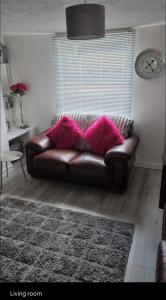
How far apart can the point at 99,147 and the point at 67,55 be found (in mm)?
1681

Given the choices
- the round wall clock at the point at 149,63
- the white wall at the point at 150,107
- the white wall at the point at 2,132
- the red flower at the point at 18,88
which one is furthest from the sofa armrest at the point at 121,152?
the red flower at the point at 18,88

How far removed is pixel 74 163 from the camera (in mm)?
2990

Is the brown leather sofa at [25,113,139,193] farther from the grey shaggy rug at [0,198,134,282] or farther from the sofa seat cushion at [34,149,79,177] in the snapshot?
the grey shaggy rug at [0,198,134,282]

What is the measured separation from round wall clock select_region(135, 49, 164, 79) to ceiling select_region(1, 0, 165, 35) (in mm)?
400

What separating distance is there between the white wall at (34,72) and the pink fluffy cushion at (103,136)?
119 cm

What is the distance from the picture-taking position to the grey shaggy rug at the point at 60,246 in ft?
5.87

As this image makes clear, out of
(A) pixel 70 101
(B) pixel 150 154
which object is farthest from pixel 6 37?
(B) pixel 150 154

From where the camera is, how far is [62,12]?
2.30 m

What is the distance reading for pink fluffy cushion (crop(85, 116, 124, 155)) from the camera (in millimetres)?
3150

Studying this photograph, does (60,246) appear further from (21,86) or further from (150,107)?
(21,86)

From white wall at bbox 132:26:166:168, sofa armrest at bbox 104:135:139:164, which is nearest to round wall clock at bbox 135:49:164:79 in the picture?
white wall at bbox 132:26:166:168

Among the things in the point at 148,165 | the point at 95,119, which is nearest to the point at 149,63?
the point at 95,119

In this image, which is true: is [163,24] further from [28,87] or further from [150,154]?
[28,87]

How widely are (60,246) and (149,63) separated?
270cm
